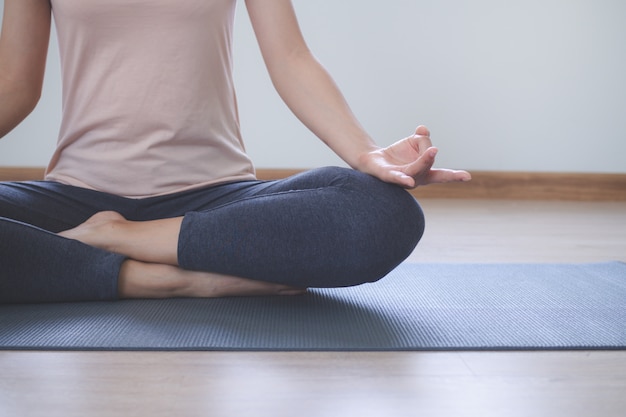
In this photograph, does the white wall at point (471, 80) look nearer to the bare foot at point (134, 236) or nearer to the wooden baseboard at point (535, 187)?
the wooden baseboard at point (535, 187)

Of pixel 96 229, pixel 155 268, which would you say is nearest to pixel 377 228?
pixel 155 268

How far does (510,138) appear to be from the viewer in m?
3.09

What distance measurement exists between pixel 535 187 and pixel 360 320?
2180mm

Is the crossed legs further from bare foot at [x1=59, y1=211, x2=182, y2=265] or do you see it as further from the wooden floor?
the wooden floor

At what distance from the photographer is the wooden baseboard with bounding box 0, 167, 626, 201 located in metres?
3.10

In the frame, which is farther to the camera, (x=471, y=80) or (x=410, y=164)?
(x=471, y=80)

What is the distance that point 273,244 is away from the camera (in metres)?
1.17

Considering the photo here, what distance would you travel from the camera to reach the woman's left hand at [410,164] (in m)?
1.07

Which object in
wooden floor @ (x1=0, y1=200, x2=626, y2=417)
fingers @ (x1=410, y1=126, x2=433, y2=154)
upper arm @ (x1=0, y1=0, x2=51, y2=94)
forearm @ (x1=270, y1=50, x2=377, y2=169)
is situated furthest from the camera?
upper arm @ (x1=0, y1=0, x2=51, y2=94)

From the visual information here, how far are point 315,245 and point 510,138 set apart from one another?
2124mm

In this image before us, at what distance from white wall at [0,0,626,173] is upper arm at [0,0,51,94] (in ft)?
5.61

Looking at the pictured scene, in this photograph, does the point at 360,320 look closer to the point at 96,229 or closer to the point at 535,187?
the point at 96,229

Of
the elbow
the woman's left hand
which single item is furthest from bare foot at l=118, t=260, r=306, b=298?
the elbow

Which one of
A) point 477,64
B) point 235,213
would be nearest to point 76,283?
point 235,213
